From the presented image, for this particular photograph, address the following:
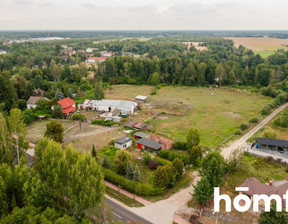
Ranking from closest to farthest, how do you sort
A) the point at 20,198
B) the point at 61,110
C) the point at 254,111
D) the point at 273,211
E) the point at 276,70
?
the point at 273,211, the point at 20,198, the point at 61,110, the point at 254,111, the point at 276,70

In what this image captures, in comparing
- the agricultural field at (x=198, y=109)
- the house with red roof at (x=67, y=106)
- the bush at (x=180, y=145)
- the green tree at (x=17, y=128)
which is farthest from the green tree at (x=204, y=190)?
the house with red roof at (x=67, y=106)

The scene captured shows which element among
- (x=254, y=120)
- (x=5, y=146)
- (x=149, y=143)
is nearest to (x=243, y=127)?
(x=254, y=120)

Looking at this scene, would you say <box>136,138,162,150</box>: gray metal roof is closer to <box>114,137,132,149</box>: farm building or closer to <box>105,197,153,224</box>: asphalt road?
<box>114,137,132,149</box>: farm building

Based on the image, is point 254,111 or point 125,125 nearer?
point 125,125

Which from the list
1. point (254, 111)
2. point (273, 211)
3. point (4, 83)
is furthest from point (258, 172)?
point (4, 83)

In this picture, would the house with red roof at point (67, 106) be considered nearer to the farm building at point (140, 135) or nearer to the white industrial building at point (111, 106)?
the white industrial building at point (111, 106)

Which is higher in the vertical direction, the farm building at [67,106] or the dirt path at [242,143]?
the farm building at [67,106]

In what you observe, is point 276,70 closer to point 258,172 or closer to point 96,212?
point 258,172

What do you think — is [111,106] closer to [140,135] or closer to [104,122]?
[104,122]
